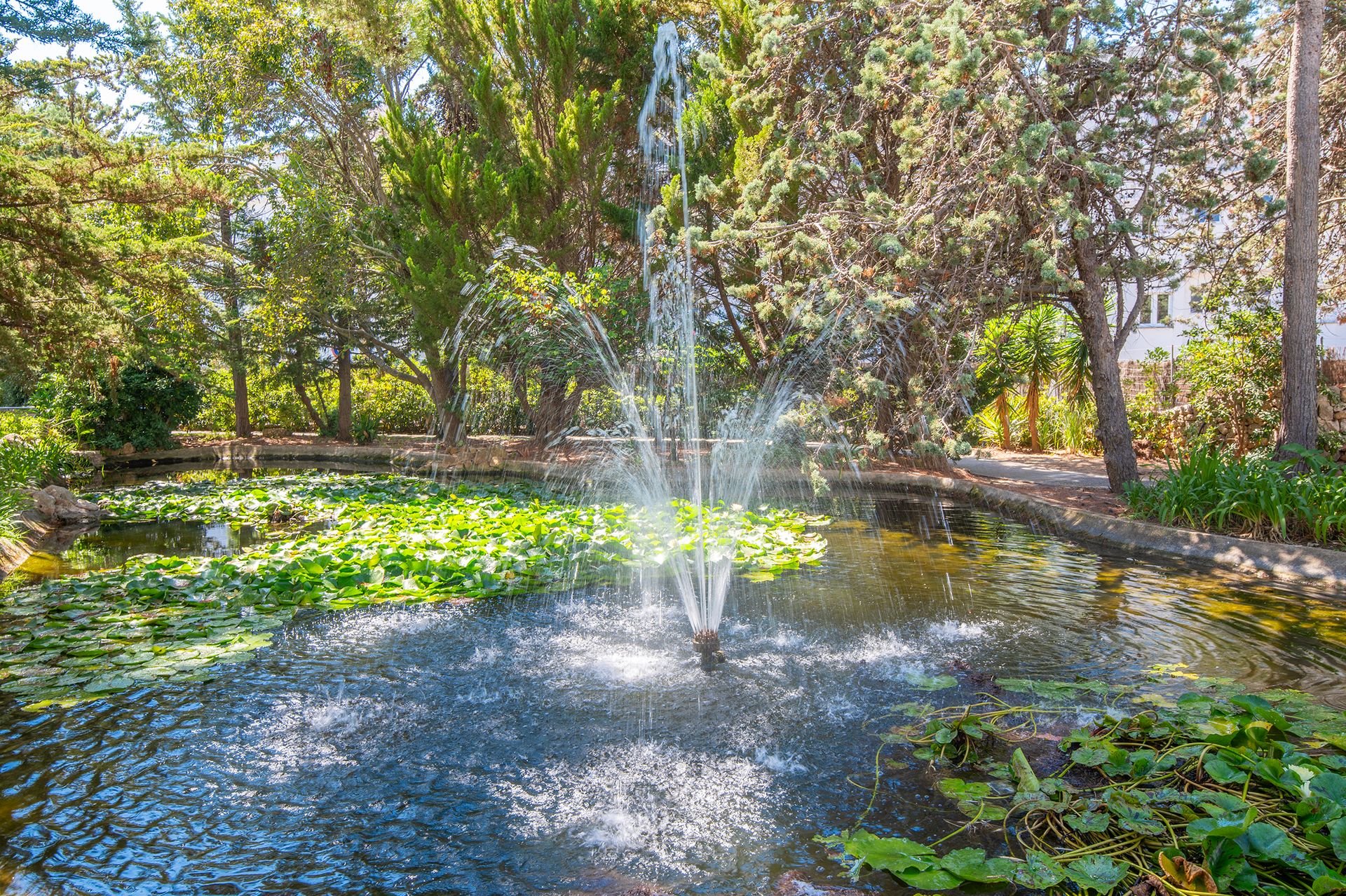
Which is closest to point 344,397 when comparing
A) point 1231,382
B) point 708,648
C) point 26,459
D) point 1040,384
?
point 26,459

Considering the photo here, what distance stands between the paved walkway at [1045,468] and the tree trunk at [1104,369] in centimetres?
132

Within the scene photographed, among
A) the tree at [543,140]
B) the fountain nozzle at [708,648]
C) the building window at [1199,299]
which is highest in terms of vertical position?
the tree at [543,140]

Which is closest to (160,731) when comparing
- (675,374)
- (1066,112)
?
(1066,112)

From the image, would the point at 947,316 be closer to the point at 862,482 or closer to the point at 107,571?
the point at 862,482

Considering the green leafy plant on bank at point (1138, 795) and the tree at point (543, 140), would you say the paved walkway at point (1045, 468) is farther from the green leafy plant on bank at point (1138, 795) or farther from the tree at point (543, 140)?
the green leafy plant on bank at point (1138, 795)

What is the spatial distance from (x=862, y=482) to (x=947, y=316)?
353cm

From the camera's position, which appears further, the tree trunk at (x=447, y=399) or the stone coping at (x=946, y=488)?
the tree trunk at (x=447, y=399)

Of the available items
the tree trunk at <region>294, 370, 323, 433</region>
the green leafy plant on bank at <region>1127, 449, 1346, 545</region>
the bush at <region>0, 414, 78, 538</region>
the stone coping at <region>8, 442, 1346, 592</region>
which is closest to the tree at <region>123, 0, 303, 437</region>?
the tree trunk at <region>294, 370, 323, 433</region>

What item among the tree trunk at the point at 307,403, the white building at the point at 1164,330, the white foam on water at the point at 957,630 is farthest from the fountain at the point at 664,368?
the white building at the point at 1164,330

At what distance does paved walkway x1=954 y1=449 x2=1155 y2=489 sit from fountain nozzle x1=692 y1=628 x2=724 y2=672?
759 cm

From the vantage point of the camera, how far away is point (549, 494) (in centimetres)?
1084

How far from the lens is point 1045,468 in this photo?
1301 cm

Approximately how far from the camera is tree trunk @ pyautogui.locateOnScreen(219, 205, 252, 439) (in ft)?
54.4

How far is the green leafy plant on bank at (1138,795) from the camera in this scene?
7.43 ft
